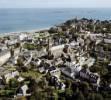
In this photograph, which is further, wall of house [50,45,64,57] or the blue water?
the blue water

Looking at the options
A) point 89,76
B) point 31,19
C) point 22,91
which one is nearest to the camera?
point 22,91

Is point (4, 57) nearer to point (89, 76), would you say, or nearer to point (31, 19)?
point (89, 76)

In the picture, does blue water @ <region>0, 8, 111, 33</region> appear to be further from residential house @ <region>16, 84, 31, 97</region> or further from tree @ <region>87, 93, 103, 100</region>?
tree @ <region>87, 93, 103, 100</region>

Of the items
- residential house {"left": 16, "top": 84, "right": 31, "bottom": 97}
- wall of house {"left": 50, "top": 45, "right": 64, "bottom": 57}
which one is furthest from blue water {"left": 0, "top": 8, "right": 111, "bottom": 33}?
residential house {"left": 16, "top": 84, "right": 31, "bottom": 97}

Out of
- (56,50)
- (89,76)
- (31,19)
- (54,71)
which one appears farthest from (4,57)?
(31,19)

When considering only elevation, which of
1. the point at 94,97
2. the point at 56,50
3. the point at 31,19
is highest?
the point at 94,97

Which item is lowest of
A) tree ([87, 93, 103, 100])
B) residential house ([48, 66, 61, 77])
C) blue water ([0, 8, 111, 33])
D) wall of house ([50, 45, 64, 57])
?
blue water ([0, 8, 111, 33])

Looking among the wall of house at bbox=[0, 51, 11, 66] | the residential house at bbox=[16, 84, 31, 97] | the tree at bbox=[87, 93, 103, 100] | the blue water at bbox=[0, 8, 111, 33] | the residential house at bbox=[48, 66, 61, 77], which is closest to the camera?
the tree at bbox=[87, 93, 103, 100]

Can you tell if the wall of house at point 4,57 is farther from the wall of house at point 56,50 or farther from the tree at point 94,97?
the tree at point 94,97

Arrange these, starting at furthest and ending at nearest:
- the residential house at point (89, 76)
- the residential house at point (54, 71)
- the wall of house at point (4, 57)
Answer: the wall of house at point (4, 57) → the residential house at point (54, 71) → the residential house at point (89, 76)

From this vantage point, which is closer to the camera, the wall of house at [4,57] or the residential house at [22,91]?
the residential house at [22,91]

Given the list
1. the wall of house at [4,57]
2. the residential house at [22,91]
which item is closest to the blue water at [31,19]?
the wall of house at [4,57]

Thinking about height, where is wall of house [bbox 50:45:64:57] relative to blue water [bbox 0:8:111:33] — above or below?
above
